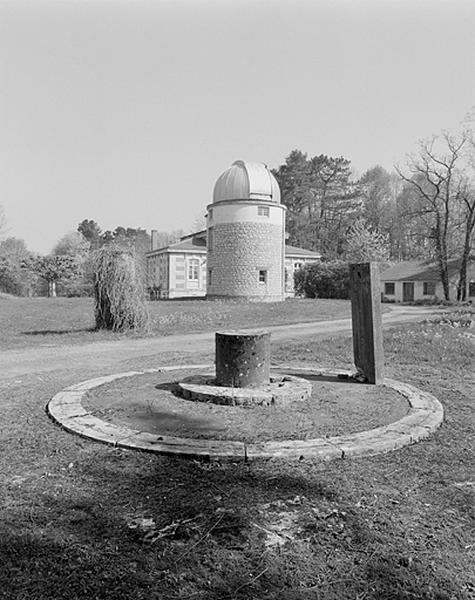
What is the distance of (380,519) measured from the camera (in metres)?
3.06

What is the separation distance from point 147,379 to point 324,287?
1414 inches

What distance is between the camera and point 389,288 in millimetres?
48219

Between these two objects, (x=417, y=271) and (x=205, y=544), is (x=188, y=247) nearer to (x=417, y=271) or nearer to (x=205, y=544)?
(x=417, y=271)

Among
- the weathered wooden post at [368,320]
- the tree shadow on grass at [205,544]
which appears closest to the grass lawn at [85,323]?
the weathered wooden post at [368,320]

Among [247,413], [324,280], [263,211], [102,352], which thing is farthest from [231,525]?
[324,280]

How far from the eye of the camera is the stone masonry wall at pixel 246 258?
3544cm

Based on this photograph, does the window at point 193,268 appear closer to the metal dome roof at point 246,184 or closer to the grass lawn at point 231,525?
the metal dome roof at point 246,184

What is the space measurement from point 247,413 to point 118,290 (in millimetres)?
9691

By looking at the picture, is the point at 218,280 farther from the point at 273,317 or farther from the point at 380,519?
the point at 380,519

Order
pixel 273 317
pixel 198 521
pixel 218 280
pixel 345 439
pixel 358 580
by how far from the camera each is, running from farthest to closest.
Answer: pixel 218 280 → pixel 273 317 → pixel 345 439 → pixel 198 521 → pixel 358 580

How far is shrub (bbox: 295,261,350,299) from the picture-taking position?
4044 centimetres

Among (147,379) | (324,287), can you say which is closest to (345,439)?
(147,379)

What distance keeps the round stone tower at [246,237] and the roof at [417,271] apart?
15928 mm

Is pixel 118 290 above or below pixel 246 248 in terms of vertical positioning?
below
